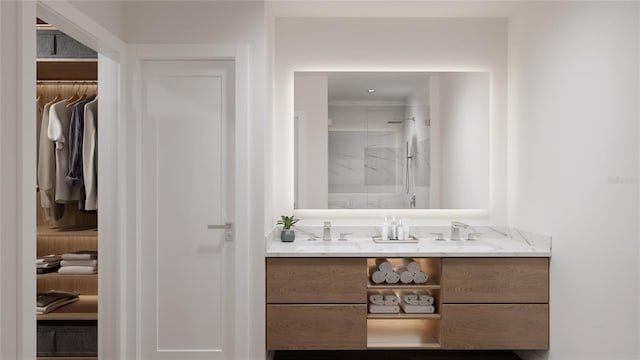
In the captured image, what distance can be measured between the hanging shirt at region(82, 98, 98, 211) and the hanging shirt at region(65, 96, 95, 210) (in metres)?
0.08

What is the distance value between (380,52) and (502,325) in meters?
2.06

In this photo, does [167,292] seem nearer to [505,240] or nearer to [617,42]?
[505,240]

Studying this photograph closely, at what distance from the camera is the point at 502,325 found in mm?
2773

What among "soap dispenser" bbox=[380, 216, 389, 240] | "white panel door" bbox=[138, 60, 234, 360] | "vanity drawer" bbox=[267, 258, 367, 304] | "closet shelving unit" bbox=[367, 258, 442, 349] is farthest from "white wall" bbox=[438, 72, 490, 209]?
"white panel door" bbox=[138, 60, 234, 360]

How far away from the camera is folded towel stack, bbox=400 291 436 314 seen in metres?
2.86

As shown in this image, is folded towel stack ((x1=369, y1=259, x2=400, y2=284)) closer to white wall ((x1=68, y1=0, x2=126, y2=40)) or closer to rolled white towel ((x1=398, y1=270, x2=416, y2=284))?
rolled white towel ((x1=398, y1=270, x2=416, y2=284))

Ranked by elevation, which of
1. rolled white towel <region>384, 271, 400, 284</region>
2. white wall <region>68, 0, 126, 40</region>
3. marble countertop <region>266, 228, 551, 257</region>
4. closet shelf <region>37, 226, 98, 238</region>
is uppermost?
white wall <region>68, 0, 126, 40</region>

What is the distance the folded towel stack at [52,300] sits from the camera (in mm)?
3047

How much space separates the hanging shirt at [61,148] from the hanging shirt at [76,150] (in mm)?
63

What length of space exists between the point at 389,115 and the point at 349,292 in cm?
139

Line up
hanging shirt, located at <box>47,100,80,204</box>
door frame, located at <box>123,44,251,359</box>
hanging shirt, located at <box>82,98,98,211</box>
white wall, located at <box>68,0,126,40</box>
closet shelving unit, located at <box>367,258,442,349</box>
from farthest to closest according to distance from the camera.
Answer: hanging shirt, located at <box>47,100,80,204</box>
hanging shirt, located at <box>82,98,98,211</box>
closet shelving unit, located at <box>367,258,442,349</box>
door frame, located at <box>123,44,251,359</box>
white wall, located at <box>68,0,126,40</box>

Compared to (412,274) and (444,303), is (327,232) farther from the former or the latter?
(444,303)

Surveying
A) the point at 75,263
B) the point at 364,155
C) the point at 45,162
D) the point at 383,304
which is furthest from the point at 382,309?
the point at 45,162

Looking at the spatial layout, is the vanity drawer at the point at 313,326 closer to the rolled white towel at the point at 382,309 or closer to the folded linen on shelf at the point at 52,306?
the rolled white towel at the point at 382,309
